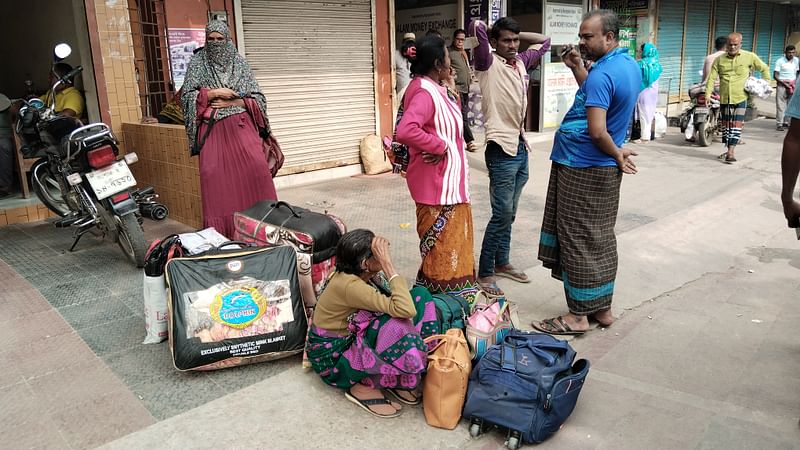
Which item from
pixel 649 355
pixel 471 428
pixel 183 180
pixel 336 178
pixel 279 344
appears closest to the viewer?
pixel 471 428

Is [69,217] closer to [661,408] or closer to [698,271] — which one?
[661,408]

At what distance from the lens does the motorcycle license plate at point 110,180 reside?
4.90 m

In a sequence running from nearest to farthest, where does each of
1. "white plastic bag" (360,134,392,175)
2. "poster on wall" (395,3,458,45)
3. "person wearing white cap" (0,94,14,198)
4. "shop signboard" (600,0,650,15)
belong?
"person wearing white cap" (0,94,14,198) < "white plastic bag" (360,134,392,175) < "poster on wall" (395,3,458,45) < "shop signboard" (600,0,650,15)

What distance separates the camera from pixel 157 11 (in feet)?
21.8

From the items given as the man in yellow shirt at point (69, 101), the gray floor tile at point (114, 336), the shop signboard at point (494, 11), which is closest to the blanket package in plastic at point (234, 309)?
the gray floor tile at point (114, 336)

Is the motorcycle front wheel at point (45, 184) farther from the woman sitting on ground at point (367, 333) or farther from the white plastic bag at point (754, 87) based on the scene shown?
the white plastic bag at point (754, 87)

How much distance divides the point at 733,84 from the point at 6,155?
983cm

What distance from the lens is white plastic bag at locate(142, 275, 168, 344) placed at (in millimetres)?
3574

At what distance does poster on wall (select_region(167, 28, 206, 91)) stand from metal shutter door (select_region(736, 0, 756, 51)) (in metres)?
16.6

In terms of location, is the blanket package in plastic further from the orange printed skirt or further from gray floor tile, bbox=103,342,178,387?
the orange printed skirt

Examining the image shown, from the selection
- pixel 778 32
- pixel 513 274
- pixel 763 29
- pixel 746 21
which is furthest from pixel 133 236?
pixel 778 32

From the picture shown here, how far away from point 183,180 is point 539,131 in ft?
25.5

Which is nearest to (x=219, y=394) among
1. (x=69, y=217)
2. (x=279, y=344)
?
(x=279, y=344)

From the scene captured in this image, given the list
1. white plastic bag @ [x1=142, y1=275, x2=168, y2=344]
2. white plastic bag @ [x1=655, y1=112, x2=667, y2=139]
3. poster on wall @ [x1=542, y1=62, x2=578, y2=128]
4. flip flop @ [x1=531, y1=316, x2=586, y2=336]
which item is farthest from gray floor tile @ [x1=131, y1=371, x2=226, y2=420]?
white plastic bag @ [x1=655, y1=112, x2=667, y2=139]
